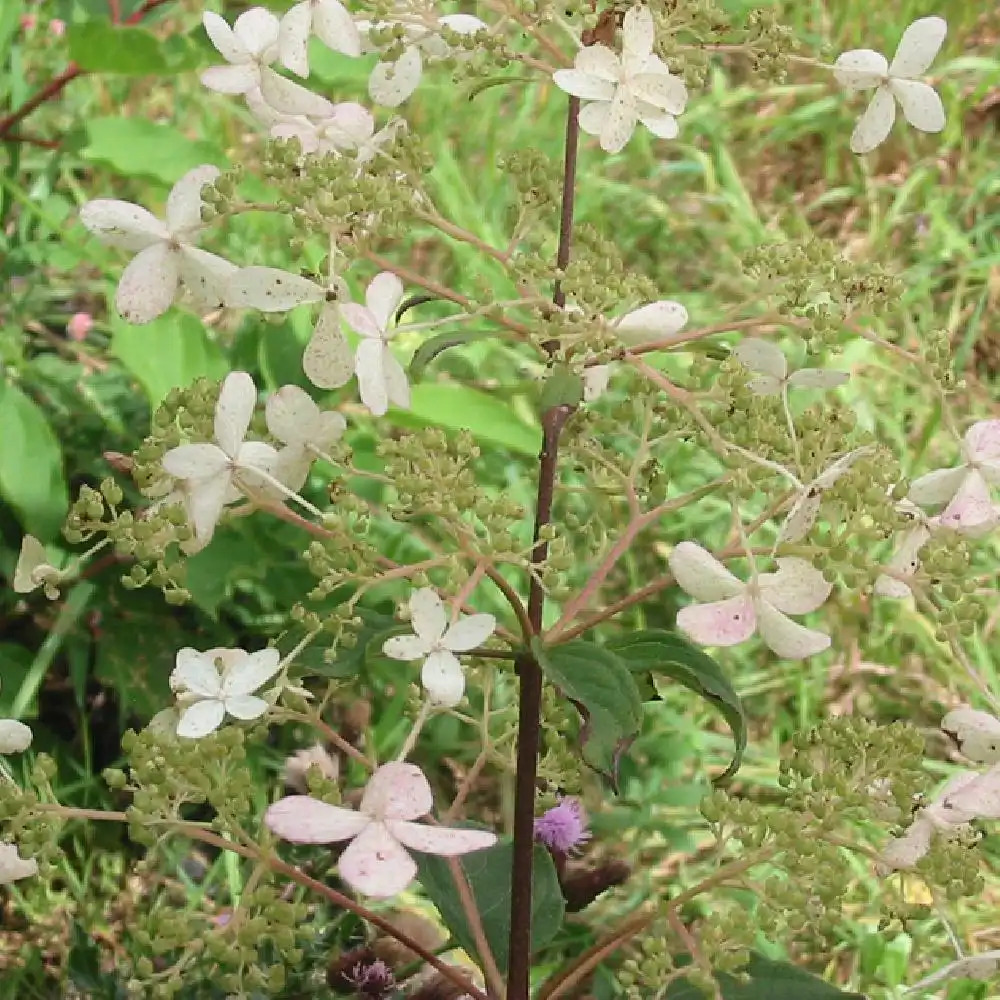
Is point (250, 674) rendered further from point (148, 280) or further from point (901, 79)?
point (901, 79)

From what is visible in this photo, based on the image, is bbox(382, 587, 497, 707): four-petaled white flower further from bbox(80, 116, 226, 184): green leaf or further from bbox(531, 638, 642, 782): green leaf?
bbox(80, 116, 226, 184): green leaf

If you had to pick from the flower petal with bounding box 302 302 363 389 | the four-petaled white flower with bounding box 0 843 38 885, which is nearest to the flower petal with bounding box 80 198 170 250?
the flower petal with bounding box 302 302 363 389

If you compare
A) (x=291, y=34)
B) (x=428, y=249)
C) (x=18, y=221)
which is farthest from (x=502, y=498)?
(x=428, y=249)

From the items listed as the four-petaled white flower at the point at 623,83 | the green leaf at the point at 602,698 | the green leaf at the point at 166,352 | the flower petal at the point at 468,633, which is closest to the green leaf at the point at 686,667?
the green leaf at the point at 602,698

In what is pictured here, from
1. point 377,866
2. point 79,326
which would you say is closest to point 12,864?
point 377,866

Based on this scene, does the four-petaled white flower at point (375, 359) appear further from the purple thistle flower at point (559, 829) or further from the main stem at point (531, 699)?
the purple thistle flower at point (559, 829)
